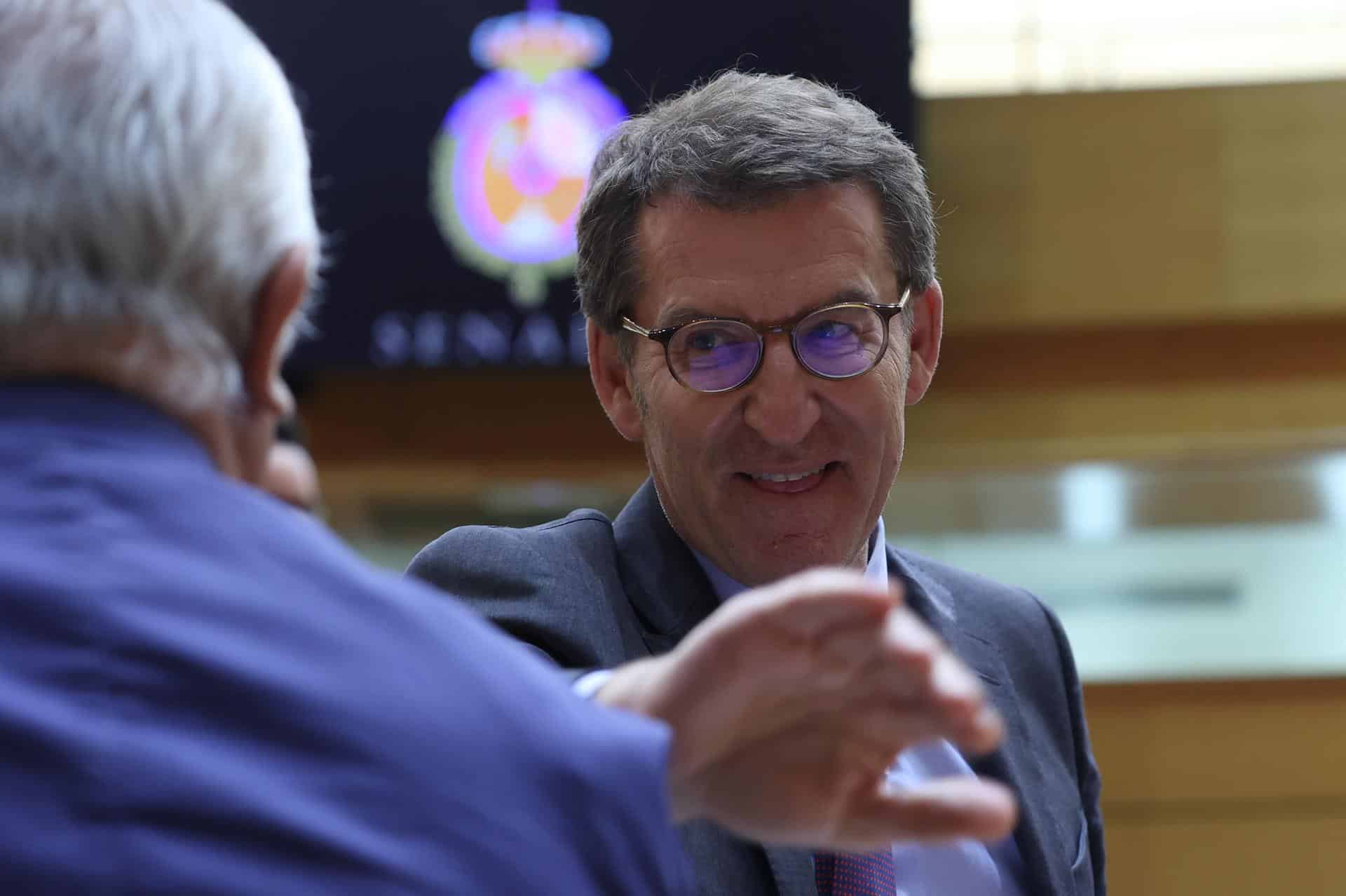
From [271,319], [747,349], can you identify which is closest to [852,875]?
[747,349]

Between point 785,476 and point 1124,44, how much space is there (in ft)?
11.1

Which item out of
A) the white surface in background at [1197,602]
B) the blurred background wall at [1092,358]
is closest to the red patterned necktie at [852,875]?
the white surface in background at [1197,602]

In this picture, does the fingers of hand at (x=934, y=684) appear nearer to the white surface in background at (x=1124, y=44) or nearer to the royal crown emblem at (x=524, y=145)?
the royal crown emblem at (x=524, y=145)

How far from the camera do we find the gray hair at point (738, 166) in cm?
158

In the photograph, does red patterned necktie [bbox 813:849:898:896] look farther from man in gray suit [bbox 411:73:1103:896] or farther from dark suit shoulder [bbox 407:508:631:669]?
dark suit shoulder [bbox 407:508:631:669]

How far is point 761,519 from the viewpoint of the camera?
5.18ft

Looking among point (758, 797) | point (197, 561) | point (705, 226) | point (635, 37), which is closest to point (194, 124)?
point (197, 561)

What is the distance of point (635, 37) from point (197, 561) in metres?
3.76

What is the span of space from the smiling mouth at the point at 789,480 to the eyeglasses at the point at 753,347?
102 mm

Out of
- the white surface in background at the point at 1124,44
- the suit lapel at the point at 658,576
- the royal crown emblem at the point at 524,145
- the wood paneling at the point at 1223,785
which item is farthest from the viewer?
the white surface in background at the point at 1124,44

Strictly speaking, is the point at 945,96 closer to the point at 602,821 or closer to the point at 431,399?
the point at 431,399

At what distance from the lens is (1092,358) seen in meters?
4.37

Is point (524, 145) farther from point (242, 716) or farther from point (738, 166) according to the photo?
point (242, 716)

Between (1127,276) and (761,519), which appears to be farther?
(1127,276)
